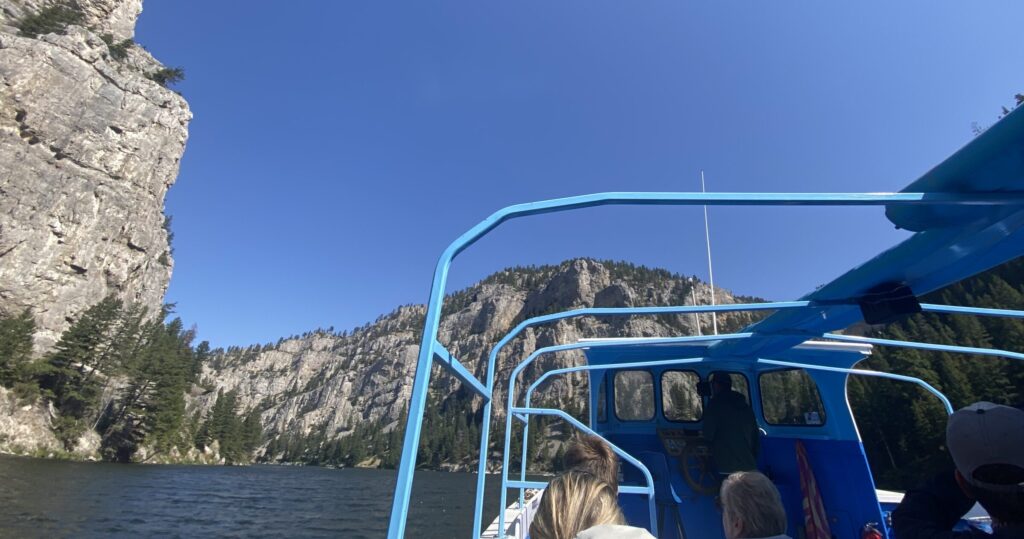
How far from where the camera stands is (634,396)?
716cm

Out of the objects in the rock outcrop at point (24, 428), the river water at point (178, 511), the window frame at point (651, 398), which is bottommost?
the river water at point (178, 511)

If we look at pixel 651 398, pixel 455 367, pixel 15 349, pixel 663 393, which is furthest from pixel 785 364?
pixel 15 349

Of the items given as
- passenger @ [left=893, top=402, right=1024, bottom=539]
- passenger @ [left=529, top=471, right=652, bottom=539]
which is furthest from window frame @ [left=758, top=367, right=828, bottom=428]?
passenger @ [left=529, top=471, right=652, bottom=539]

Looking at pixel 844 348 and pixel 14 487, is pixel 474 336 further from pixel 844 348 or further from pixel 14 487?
pixel 844 348

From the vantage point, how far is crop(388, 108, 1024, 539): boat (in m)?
2.16

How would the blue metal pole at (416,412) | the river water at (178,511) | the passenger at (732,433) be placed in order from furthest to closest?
the river water at (178,511), the passenger at (732,433), the blue metal pole at (416,412)

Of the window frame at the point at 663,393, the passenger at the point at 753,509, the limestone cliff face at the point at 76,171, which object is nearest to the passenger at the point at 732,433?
the window frame at the point at 663,393

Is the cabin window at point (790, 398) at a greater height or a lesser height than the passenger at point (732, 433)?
greater

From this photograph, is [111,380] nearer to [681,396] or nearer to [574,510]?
[681,396]

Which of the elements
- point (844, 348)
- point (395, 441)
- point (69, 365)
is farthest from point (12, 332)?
point (395, 441)

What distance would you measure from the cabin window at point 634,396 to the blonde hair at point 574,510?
18.4ft

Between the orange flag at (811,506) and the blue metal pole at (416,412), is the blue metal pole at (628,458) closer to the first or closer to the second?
the blue metal pole at (416,412)

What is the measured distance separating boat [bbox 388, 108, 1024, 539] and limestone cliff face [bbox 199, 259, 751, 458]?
3640 inches

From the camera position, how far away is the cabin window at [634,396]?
278 inches
